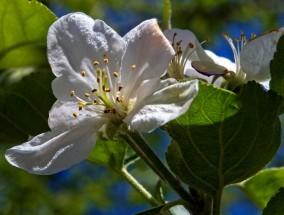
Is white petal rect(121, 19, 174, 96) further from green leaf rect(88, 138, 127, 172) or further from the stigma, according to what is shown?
green leaf rect(88, 138, 127, 172)

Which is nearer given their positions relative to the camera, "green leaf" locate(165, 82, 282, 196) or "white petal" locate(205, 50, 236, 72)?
"green leaf" locate(165, 82, 282, 196)

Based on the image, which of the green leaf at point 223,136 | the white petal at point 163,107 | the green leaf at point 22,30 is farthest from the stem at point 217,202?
the green leaf at point 22,30

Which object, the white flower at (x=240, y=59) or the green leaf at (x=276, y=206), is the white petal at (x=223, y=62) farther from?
the green leaf at (x=276, y=206)

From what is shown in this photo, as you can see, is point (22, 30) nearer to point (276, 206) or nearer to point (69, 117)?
point (69, 117)

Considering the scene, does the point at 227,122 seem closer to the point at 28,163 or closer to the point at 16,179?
the point at 28,163

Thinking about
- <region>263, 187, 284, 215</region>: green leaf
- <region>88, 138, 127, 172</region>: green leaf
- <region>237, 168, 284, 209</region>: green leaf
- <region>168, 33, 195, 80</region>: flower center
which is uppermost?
<region>168, 33, 195, 80</region>: flower center

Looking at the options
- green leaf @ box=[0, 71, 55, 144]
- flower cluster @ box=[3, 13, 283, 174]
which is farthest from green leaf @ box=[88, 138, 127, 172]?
flower cluster @ box=[3, 13, 283, 174]

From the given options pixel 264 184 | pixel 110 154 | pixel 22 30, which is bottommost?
pixel 264 184

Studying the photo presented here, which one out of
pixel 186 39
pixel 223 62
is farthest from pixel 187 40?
pixel 223 62
